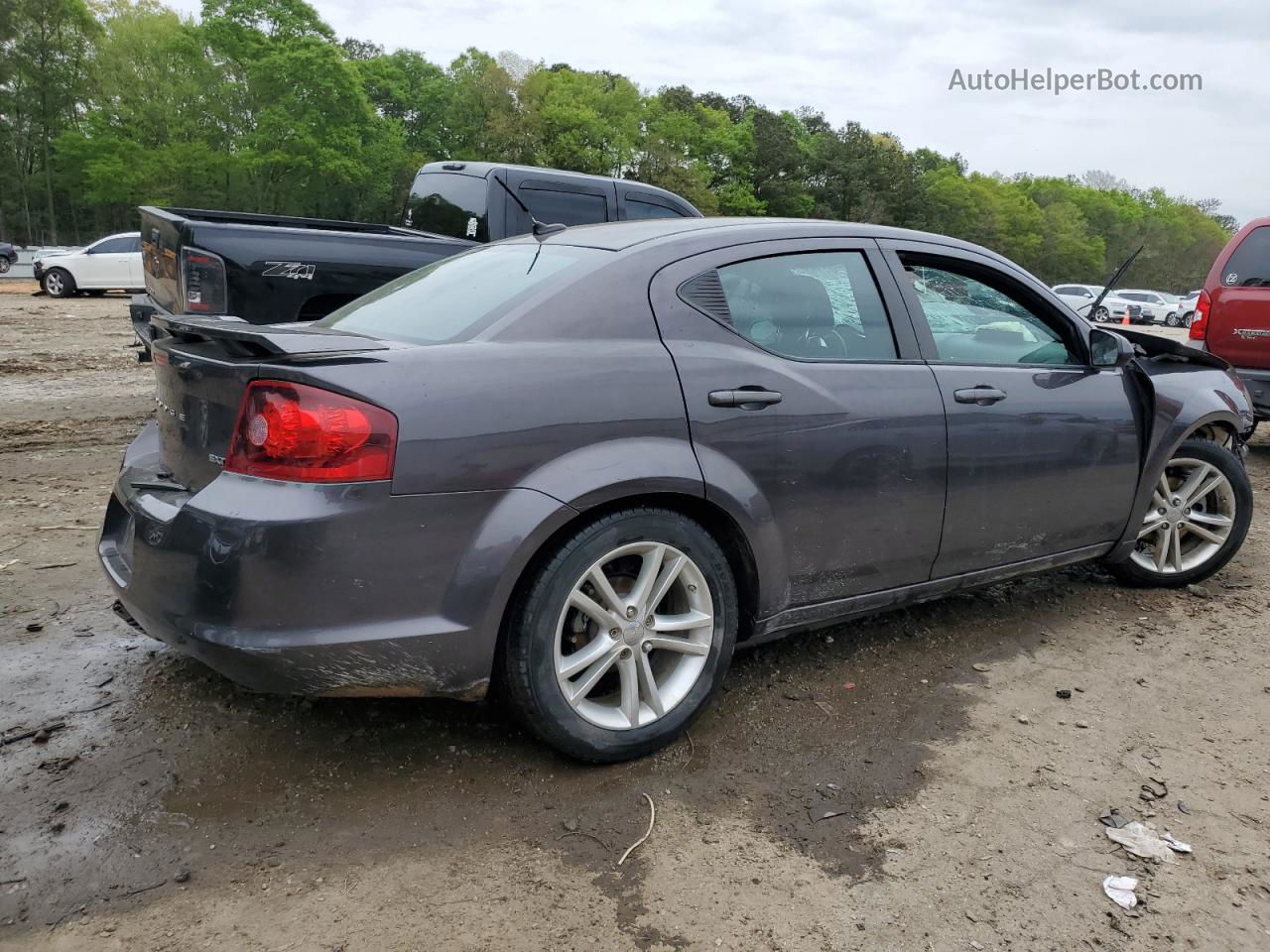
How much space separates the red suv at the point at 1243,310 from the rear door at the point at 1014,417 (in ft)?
14.9

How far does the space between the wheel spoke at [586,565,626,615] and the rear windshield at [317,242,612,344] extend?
74cm

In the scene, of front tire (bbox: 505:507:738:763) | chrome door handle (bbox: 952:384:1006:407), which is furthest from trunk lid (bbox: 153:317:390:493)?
chrome door handle (bbox: 952:384:1006:407)

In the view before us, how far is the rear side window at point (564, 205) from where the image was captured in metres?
7.82

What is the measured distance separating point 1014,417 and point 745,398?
1.24 meters

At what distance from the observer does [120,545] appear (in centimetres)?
296

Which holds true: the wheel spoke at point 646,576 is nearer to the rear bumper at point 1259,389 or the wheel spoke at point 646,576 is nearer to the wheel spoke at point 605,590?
the wheel spoke at point 605,590

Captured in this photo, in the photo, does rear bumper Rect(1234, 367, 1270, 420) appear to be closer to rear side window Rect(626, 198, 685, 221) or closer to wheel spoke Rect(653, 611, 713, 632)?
rear side window Rect(626, 198, 685, 221)

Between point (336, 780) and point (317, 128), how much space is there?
173 ft

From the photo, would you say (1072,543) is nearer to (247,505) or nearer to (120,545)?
(247,505)

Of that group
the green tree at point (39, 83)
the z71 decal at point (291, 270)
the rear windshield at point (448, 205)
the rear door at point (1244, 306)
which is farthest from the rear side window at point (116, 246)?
the green tree at point (39, 83)

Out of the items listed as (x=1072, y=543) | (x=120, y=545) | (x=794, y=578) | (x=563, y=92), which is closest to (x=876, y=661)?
(x=794, y=578)

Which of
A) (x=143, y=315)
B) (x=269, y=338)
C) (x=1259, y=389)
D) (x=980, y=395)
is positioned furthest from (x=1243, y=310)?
(x=143, y=315)

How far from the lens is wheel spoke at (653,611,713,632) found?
9.36ft

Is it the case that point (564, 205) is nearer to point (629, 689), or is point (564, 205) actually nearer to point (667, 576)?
point (667, 576)
